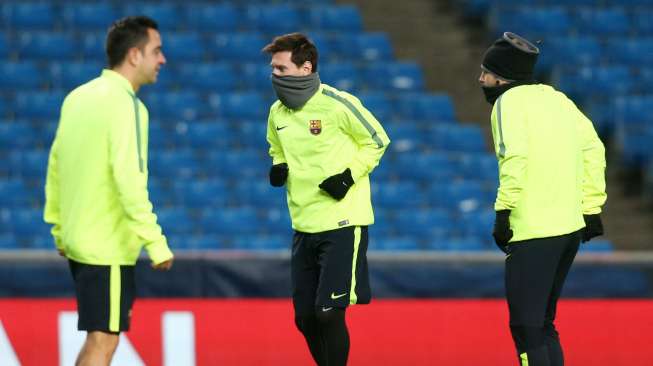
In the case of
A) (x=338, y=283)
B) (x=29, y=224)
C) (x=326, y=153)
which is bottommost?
(x=29, y=224)

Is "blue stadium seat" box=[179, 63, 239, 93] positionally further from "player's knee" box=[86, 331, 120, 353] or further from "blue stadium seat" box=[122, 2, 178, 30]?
"player's knee" box=[86, 331, 120, 353]

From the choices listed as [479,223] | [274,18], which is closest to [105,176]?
[479,223]

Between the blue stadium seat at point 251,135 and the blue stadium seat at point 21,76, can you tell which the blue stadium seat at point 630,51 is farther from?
the blue stadium seat at point 21,76

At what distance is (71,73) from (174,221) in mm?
2279

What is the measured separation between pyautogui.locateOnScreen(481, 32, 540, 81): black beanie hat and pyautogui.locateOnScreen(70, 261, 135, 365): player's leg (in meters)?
2.02

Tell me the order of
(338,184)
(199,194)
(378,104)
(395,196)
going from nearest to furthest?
(338,184) → (199,194) → (395,196) → (378,104)

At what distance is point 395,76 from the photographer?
12867mm

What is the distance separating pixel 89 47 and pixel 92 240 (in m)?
7.43

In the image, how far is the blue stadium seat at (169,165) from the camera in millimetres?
11344

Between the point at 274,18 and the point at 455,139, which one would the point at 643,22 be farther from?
the point at 274,18

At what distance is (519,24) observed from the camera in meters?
13.6

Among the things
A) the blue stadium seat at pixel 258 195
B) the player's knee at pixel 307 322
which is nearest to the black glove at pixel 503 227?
the player's knee at pixel 307 322

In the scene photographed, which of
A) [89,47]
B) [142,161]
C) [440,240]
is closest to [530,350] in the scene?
[142,161]

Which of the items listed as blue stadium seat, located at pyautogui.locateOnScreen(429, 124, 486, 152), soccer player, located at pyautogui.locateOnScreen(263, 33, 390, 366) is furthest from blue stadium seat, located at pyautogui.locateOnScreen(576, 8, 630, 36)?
soccer player, located at pyautogui.locateOnScreen(263, 33, 390, 366)
